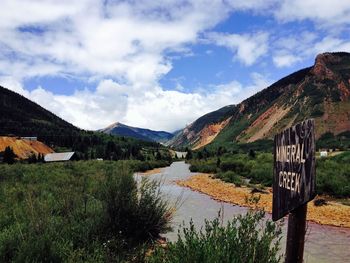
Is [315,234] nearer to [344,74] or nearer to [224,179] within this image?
[224,179]

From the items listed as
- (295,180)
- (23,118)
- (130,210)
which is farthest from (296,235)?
(23,118)

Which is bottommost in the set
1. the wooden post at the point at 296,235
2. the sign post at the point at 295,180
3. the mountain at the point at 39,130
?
the wooden post at the point at 296,235

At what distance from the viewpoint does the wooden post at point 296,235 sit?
3.84 meters

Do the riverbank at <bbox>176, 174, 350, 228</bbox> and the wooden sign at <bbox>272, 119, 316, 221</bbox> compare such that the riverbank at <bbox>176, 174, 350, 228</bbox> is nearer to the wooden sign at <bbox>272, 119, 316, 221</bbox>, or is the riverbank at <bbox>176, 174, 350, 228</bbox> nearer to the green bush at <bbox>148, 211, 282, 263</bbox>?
the green bush at <bbox>148, 211, 282, 263</bbox>

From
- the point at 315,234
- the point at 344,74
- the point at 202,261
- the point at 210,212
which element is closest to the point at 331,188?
the point at 210,212

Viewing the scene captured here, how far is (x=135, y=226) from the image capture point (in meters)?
10.1

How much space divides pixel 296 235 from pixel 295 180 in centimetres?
49

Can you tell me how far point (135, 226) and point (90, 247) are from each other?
8.08 ft

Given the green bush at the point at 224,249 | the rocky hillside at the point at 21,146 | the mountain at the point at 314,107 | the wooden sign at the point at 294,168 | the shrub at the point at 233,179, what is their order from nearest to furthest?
the wooden sign at the point at 294,168
the green bush at the point at 224,249
the shrub at the point at 233,179
the rocky hillside at the point at 21,146
the mountain at the point at 314,107

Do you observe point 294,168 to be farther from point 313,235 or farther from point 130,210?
point 313,235

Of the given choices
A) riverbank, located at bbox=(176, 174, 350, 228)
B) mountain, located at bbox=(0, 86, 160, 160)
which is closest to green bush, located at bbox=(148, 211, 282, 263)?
riverbank, located at bbox=(176, 174, 350, 228)

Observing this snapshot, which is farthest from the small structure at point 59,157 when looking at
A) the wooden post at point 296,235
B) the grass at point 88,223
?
the wooden post at point 296,235

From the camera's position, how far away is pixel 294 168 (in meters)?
3.88

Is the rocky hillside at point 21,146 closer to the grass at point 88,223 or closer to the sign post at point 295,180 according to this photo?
the grass at point 88,223
